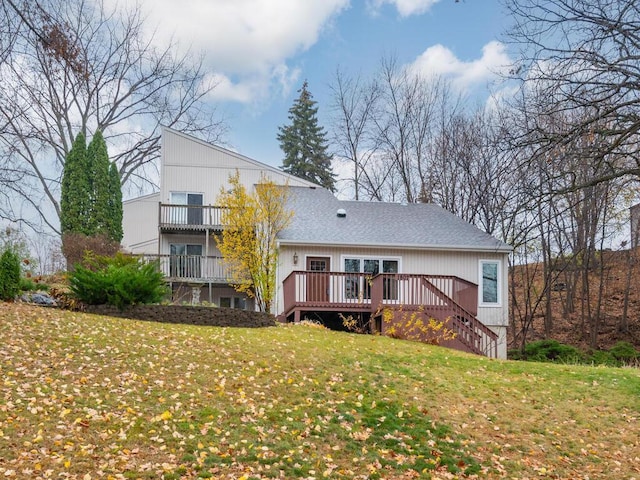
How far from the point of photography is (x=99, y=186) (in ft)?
82.3

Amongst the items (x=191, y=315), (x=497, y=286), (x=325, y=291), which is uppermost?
(x=497, y=286)

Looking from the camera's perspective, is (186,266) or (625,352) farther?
(186,266)

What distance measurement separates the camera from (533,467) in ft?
24.7

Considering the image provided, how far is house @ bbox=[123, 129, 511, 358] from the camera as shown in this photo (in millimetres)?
16125

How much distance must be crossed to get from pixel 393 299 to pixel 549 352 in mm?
7259

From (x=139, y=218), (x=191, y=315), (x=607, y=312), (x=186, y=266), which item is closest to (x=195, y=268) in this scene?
(x=186, y=266)

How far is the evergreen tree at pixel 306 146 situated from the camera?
42.2m

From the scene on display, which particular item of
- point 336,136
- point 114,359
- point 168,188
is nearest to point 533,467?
point 114,359

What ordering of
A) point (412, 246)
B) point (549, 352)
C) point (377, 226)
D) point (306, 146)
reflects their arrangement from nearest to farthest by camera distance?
point (412, 246), point (549, 352), point (377, 226), point (306, 146)

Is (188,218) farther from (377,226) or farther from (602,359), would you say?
(602,359)

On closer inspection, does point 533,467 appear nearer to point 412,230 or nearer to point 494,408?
point 494,408

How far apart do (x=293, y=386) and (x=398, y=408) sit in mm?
1640

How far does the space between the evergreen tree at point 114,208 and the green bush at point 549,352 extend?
54.9ft

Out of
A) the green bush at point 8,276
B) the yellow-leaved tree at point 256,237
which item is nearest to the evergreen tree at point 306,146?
the yellow-leaved tree at point 256,237
